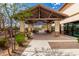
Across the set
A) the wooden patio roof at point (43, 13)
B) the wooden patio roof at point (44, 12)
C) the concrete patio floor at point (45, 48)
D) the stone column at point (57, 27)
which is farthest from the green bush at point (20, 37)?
the stone column at point (57, 27)

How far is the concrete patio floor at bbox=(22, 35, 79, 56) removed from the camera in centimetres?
676

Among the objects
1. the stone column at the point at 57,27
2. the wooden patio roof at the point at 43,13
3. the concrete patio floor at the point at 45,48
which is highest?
the wooden patio roof at the point at 43,13

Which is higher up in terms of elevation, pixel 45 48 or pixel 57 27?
pixel 57 27

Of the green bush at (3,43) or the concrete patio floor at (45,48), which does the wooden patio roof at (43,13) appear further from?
the green bush at (3,43)

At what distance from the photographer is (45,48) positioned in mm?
6844

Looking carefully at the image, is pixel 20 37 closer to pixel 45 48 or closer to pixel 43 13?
pixel 45 48

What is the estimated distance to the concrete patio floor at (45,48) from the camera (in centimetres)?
676

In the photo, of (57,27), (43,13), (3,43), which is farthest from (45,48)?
(3,43)

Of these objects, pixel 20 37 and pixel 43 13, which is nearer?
pixel 43 13

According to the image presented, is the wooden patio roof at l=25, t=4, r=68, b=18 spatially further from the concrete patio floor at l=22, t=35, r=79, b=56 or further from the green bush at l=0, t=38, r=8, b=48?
the green bush at l=0, t=38, r=8, b=48

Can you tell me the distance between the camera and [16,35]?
6.84 meters

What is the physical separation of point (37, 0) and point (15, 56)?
1.15m

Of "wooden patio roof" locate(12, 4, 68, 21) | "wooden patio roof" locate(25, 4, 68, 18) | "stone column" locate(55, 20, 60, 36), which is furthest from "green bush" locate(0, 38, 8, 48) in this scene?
"stone column" locate(55, 20, 60, 36)

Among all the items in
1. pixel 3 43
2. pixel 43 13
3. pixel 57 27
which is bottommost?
pixel 3 43
